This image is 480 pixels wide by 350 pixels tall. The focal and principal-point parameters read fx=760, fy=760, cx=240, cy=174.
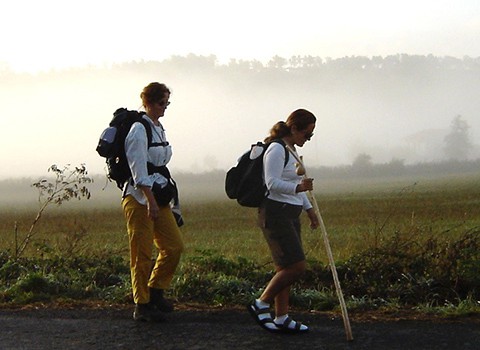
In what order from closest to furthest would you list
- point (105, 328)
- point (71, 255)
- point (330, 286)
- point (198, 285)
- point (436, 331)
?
point (436, 331) < point (105, 328) < point (198, 285) < point (330, 286) < point (71, 255)

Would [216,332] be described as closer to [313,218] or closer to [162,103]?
[313,218]

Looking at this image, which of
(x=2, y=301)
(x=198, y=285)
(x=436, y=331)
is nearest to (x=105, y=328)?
(x=198, y=285)

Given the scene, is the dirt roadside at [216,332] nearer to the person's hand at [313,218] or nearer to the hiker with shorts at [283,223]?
the hiker with shorts at [283,223]

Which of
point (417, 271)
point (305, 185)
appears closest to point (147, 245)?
point (305, 185)

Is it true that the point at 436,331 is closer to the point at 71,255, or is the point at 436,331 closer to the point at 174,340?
the point at 174,340

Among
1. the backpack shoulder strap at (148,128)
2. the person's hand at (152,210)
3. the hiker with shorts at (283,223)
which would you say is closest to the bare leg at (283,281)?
the hiker with shorts at (283,223)

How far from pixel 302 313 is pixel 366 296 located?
1366 millimetres

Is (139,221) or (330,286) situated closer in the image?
(139,221)

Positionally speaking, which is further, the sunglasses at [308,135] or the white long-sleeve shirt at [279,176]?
the sunglasses at [308,135]

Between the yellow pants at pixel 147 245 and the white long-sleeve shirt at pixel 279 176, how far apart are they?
1129 mm

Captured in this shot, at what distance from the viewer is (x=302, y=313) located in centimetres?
666

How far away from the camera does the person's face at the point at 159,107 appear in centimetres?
666

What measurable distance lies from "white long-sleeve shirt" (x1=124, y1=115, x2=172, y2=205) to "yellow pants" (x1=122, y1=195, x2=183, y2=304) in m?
0.11

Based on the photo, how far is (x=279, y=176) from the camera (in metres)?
5.93
